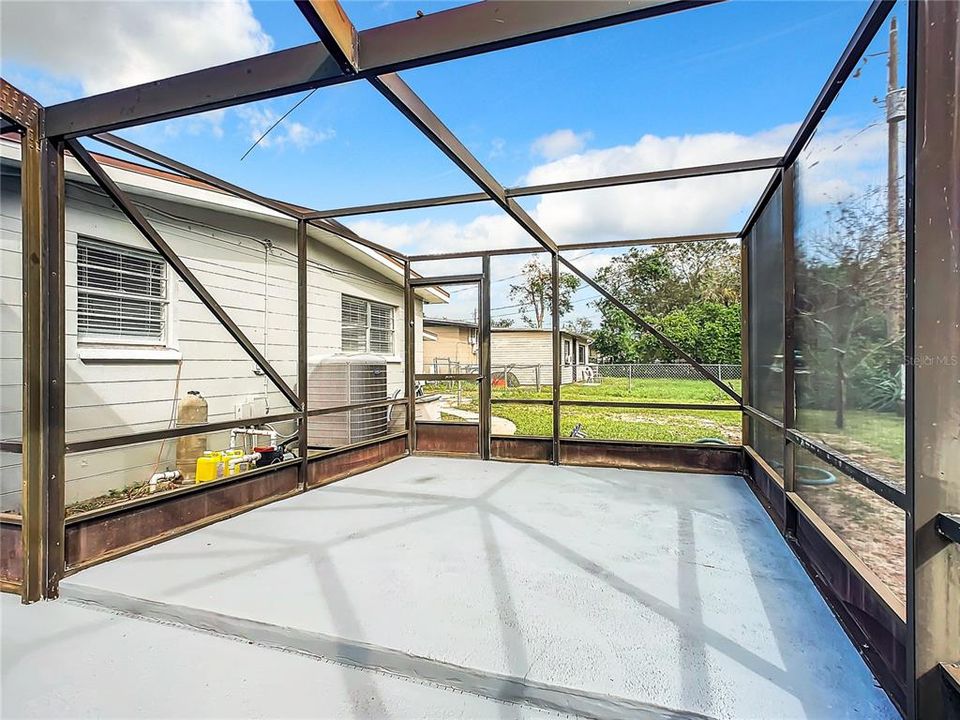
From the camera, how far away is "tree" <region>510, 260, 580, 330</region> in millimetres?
7754

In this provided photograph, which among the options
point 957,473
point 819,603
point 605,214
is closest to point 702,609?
point 819,603

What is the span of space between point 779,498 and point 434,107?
328 cm

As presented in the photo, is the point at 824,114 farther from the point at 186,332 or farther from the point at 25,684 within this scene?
the point at 186,332

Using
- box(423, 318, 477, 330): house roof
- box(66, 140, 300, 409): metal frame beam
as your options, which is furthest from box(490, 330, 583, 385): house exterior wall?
box(66, 140, 300, 409): metal frame beam

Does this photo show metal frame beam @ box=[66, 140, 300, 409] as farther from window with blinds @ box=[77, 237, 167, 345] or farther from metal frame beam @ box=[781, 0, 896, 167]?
metal frame beam @ box=[781, 0, 896, 167]

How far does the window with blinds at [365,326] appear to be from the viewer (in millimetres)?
6191

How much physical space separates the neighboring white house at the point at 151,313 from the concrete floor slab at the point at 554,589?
1.34 m

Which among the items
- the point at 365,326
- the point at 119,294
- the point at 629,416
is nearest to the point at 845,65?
the point at 119,294

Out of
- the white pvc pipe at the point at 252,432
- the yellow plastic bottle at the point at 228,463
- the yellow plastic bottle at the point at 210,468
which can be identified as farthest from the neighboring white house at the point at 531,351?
the yellow plastic bottle at the point at 210,468

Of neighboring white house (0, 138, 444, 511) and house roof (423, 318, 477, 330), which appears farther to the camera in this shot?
house roof (423, 318, 477, 330)

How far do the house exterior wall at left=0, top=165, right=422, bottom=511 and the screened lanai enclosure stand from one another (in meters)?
0.02

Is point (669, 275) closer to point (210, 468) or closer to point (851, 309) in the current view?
point (851, 309)

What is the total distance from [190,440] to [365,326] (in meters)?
2.89
